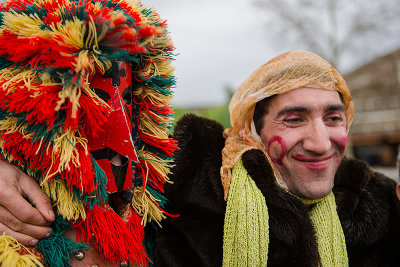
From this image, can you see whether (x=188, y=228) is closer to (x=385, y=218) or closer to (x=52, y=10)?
(x=385, y=218)

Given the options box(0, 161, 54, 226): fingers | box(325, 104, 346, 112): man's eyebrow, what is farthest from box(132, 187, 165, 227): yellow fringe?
box(325, 104, 346, 112): man's eyebrow

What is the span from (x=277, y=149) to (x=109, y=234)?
3.12 feet

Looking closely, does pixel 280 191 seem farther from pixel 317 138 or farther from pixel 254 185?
pixel 317 138

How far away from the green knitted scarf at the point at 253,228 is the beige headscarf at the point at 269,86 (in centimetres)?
8

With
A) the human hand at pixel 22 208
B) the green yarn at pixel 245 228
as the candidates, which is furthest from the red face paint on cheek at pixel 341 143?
the human hand at pixel 22 208

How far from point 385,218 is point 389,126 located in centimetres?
1134

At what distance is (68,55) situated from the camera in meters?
1.12

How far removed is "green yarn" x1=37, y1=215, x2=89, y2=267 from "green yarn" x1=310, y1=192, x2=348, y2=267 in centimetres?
115

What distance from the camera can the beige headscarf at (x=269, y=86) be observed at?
1.77m

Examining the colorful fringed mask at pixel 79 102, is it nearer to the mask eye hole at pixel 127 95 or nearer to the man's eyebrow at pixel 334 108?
the mask eye hole at pixel 127 95

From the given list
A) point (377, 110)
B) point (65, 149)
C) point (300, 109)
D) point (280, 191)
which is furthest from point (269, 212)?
point (377, 110)

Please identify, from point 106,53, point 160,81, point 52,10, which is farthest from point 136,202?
point 52,10

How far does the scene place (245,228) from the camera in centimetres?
164

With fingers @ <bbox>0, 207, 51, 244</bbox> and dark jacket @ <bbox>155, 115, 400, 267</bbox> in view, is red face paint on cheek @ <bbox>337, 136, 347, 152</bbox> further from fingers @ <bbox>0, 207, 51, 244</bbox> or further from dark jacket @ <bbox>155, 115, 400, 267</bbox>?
fingers @ <bbox>0, 207, 51, 244</bbox>
